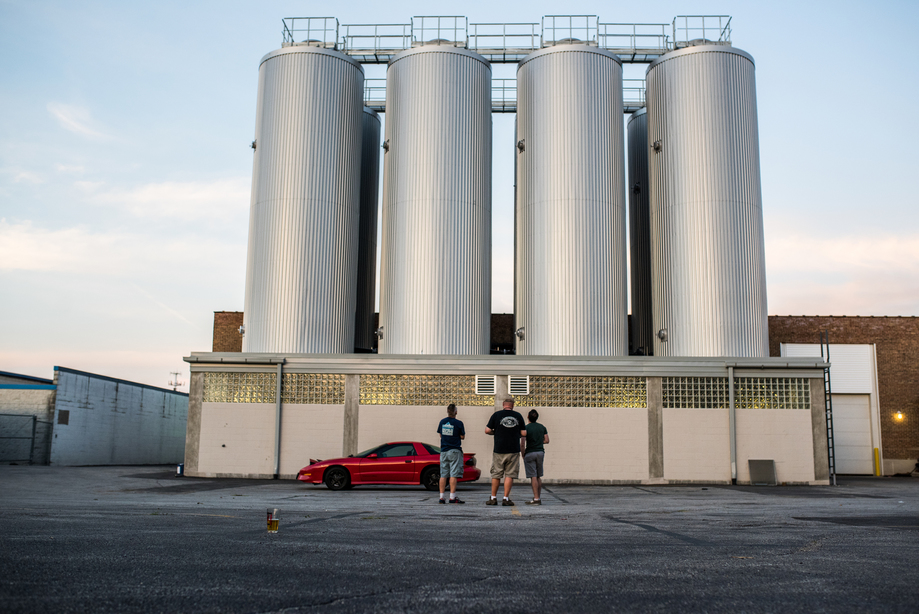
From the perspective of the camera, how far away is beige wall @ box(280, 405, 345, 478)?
21.2 m

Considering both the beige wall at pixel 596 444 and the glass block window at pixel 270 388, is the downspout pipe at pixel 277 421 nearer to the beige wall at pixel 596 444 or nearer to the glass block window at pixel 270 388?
the glass block window at pixel 270 388

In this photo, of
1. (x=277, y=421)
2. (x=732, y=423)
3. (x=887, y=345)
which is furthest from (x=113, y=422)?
(x=887, y=345)

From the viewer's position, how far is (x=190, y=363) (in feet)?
72.1

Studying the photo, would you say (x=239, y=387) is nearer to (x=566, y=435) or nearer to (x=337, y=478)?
(x=337, y=478)

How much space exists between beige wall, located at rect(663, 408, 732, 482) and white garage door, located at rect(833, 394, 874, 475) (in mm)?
10998

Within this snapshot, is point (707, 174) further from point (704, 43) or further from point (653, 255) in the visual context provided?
point (704, 43)

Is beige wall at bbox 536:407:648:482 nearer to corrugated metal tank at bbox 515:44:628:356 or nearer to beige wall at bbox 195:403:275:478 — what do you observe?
corrugated metal tank at bbox 515:44:628:356

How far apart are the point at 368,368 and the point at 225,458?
477 centimetres

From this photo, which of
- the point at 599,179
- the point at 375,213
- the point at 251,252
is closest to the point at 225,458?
the point at 251,252

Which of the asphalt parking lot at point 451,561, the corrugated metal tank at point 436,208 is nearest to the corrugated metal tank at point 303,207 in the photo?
the corrugated metal tank at point 436,208

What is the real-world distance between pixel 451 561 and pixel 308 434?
16.5 meters

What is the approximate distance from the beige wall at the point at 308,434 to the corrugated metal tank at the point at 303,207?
283 centimetres

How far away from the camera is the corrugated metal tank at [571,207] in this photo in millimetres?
23875

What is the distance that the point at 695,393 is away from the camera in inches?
844
